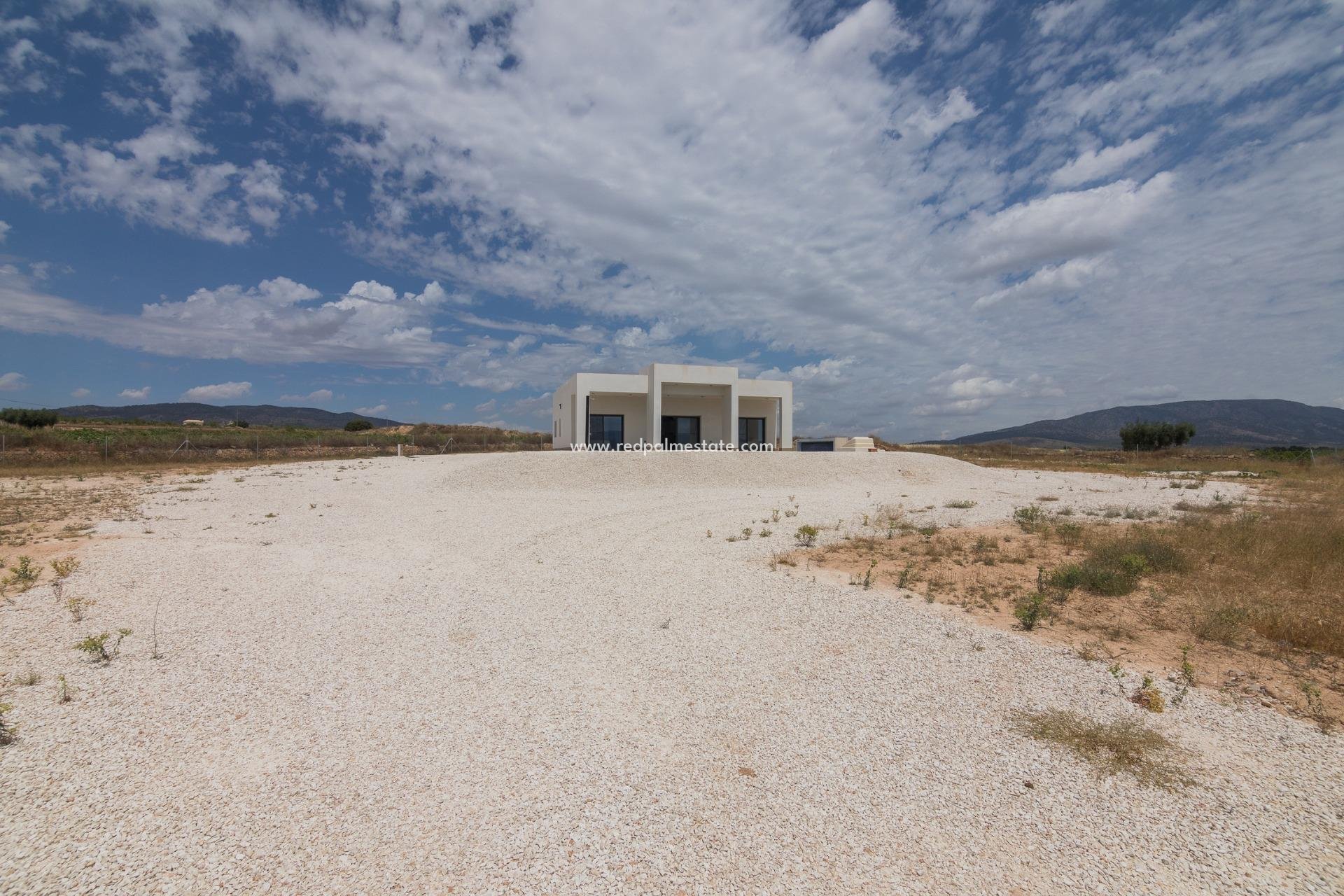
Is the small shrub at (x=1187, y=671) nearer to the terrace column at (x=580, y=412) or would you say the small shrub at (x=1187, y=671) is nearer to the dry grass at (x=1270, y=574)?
the dry grass at (x=1270, y=574)

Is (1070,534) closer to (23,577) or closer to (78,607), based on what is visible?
(78,607)

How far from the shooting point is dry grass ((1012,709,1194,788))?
11.3 ft

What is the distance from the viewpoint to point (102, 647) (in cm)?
484

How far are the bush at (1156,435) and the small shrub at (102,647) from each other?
6422 centimetres

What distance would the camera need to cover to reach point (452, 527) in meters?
11.9

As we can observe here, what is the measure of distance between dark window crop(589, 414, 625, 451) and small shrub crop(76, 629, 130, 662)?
82.8 ft

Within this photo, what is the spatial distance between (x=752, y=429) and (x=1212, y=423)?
176956 mm

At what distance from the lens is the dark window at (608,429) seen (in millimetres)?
30484

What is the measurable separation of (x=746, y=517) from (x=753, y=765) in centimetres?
968

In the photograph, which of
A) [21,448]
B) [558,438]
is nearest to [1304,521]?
[558,438]

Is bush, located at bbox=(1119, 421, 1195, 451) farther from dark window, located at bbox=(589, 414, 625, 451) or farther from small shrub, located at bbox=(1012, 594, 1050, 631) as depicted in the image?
small shrub, located at bbox=(1012, 594, 1050, 631)

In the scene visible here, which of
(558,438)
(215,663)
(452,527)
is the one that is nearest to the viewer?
(215,663)

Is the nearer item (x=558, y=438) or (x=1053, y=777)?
(x=1053, y=777)

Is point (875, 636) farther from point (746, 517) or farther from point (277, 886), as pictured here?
point (746, 517)
